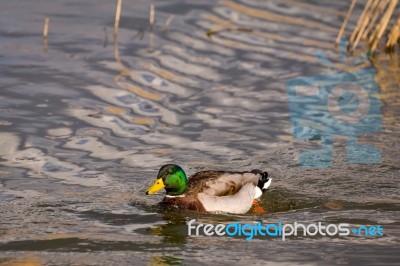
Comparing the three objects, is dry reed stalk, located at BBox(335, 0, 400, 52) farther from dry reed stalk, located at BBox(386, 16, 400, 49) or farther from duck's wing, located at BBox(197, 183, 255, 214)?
duck's wing, located at BBox(197, 183, 255, 214)

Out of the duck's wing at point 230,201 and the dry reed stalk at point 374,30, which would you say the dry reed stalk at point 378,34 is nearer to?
the dry reed stalk at point 374,30

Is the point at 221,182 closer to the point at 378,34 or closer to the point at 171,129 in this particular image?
the point at 171,129

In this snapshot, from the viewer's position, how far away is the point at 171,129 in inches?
459

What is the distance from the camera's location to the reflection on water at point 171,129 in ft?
27.4

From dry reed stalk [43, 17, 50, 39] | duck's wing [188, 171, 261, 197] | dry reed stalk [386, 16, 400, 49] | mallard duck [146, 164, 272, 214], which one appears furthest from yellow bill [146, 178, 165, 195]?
dry reed stalk [386, 16, 400, 49]

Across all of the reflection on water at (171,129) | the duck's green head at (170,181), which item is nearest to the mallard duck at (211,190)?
the duck's green head at (170,181)

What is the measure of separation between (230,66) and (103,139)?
3439 mm

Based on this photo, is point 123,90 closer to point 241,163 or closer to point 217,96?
point 217,96

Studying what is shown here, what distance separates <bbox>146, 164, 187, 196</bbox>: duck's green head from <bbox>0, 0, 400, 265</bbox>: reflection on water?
0.20m

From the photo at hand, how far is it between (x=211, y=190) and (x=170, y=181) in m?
0.37

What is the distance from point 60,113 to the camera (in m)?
11.9

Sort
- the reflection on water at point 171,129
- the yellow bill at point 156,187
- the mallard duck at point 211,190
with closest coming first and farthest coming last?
the reflection on water at point 171,129, the yellow bill at point 156,187, the mallard duck at point 211,190

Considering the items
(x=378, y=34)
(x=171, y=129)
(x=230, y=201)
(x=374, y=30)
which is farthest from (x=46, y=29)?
(x=230, y=201)

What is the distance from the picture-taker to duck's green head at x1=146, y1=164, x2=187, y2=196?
921cm
